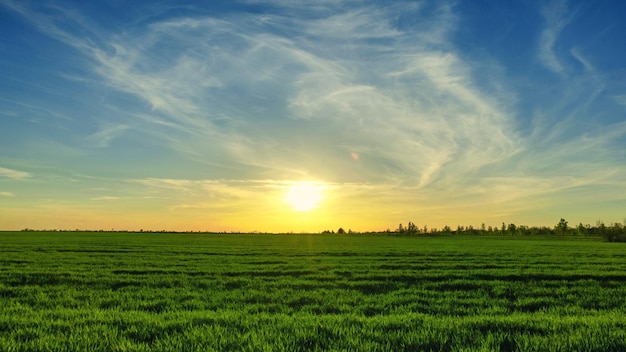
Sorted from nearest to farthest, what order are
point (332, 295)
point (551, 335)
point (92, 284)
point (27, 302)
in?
point (551, 335) → point (27, 302) → point (332, 295) → point (92, 284)

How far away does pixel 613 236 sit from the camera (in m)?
115

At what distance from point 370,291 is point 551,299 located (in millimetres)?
6092

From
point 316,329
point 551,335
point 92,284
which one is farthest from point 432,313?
point 92,284

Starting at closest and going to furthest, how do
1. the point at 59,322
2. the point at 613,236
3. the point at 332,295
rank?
the point at 59,322 → the point at 332,295 → the point at 613,236

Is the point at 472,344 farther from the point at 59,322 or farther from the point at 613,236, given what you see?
the point at 613,236

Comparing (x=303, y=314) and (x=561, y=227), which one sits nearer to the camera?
(x=303, y=314)

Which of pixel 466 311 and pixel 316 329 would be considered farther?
pixel 466 311

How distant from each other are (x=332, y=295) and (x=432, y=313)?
3761 mm

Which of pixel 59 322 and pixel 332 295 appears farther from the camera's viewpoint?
pixel 332 295

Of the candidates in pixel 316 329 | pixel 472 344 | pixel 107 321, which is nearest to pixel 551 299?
pixel 472 344

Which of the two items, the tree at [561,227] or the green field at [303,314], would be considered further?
the tree at [561,227]

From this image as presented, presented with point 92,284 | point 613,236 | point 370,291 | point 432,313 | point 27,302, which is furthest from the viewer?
point 613,236

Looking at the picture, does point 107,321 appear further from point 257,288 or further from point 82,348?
point 257,288

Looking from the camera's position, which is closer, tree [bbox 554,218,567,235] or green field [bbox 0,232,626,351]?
green field [bbox 0,232,626,351]
